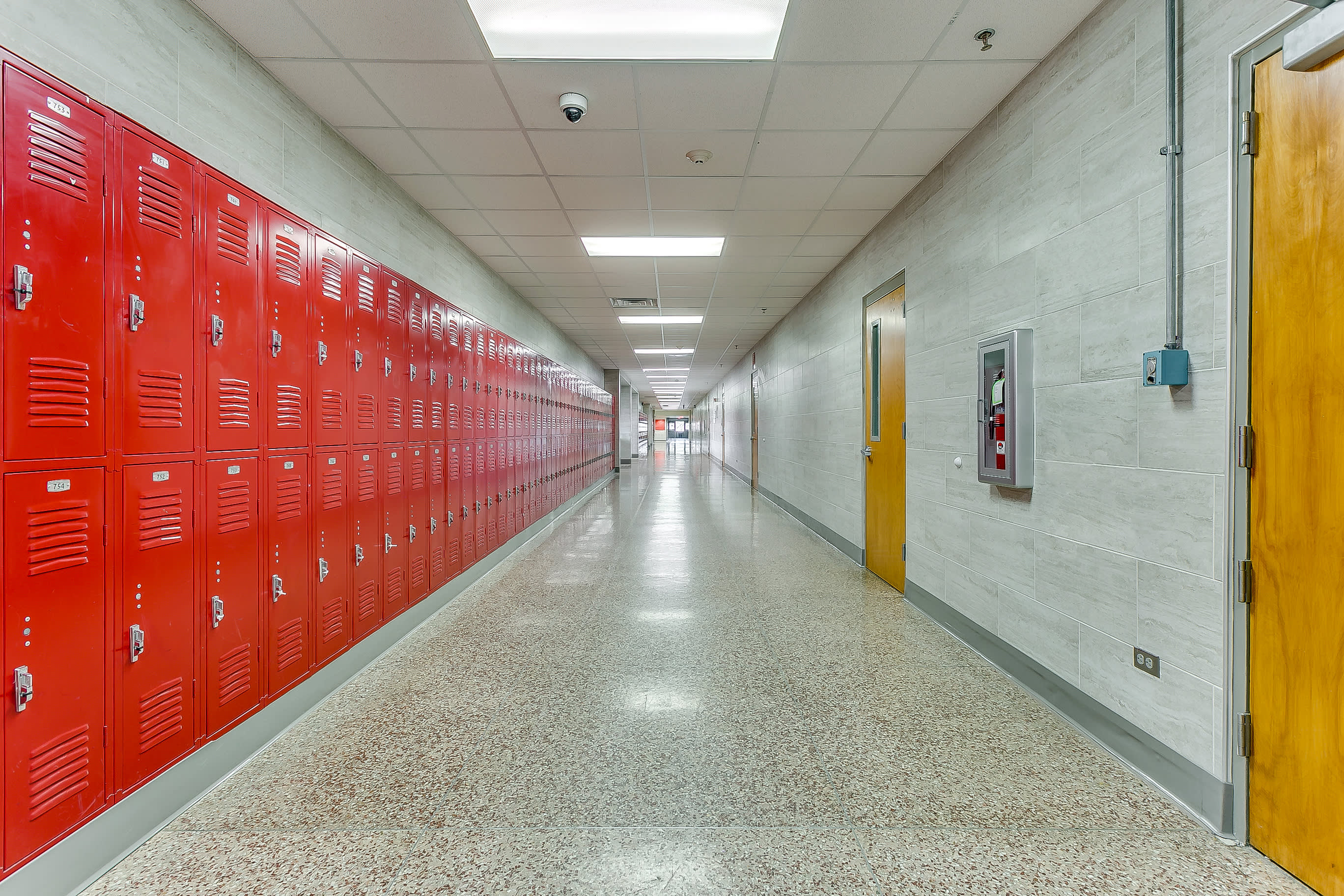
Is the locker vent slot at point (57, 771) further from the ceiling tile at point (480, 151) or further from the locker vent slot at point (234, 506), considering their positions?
the ceiling tile at point (480, 151)

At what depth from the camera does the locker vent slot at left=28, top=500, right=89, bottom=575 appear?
1.59 metres

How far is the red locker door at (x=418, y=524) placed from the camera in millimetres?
3877

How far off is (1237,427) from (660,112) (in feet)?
9.31

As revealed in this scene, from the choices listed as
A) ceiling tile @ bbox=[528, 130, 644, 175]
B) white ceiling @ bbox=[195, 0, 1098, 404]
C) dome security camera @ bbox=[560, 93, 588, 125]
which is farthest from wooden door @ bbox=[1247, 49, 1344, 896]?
ceiling tile @ bbox=[528, 130, 644, 175]

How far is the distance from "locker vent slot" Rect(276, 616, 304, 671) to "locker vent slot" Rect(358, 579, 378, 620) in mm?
510

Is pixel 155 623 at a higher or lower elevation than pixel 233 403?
lower

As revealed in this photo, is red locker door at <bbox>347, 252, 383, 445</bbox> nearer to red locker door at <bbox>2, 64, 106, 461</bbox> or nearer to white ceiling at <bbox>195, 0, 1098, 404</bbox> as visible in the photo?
white ceiling at <bbox>195, 0, 1098, 404</bbox>

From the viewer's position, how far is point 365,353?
131 inches

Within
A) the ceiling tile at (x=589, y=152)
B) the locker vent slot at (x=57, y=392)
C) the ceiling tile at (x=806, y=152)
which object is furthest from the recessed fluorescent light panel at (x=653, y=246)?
the locker vent slot at (x=57, y=392)

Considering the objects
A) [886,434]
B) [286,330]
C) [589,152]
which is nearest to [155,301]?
[286,330]

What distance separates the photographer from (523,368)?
6.86m

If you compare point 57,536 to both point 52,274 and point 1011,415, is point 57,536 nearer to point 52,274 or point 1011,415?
point 52,274

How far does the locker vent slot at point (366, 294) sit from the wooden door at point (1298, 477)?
390 centimetres

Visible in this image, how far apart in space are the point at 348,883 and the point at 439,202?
413 cm
